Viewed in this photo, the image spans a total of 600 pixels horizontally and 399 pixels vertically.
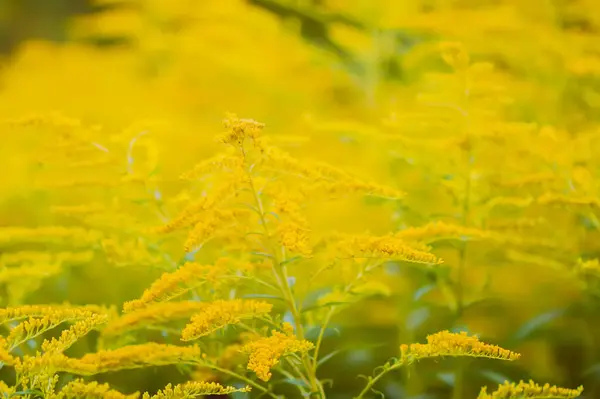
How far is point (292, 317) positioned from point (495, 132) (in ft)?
1.92

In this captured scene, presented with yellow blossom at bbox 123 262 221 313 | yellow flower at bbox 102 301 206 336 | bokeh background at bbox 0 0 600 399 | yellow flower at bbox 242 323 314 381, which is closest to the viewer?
yellow flower at bbox 242 323 314 381

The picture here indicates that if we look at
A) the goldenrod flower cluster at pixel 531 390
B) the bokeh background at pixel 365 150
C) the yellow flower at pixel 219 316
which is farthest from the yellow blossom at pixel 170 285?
the goldenrod flower cluster at pixel 531 390

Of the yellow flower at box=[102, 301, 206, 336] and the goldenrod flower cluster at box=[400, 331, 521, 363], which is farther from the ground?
the goldenrod flower cluster at box=[400, 331, 521, 363]

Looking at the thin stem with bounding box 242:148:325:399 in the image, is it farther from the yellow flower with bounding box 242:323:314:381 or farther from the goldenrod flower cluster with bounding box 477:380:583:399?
the goldenrod flower cluster with bounding box 477:380:583:399

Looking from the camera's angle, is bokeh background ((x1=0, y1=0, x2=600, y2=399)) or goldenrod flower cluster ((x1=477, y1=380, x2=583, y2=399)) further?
bokeh background ((x1=0, y1=0, x2=600, y2=399))

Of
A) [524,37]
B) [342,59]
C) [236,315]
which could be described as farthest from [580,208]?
[342,59]

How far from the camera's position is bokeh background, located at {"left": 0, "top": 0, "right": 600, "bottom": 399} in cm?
146

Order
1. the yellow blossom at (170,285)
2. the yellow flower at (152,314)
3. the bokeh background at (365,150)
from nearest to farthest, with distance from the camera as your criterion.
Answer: the yellow blossom at (170,285) < the yellow flower at (152,314) < the bokeh background at (365,150)

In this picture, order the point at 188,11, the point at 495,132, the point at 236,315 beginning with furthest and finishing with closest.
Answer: the point at 188,11
the point at 495,132
the point at 236,315

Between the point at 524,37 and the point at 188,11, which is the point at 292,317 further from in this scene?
the point at 188,11

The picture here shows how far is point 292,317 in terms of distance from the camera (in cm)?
126

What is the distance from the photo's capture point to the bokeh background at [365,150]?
1.46m

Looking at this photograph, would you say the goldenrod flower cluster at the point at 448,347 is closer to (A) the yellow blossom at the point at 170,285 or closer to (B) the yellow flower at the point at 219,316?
(B) the yellow flower at the point at 219,316

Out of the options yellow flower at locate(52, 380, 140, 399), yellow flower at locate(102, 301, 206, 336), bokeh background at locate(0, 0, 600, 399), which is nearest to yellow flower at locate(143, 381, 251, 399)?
yellow flower at locate(52, 380, 140, 399)
